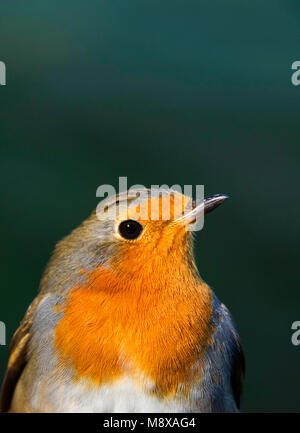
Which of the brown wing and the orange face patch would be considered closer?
the orange face patch

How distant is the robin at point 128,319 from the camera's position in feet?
6.88

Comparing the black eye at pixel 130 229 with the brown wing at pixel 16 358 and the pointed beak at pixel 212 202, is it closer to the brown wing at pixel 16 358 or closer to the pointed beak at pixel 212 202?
the pointed beak at pixel 212 202

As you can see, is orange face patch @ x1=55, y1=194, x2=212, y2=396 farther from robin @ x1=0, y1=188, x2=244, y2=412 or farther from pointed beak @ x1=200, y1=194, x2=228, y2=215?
pointed beak @ x1=200, y1=194, x2=228, y2=215

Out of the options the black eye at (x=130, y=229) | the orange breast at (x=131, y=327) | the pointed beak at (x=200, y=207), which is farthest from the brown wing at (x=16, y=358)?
the pointed beak at (x=200, y=207)

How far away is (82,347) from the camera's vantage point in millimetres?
2123

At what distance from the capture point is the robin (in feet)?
6.88

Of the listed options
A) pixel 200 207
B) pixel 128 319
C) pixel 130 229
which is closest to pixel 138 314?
pixel 128 319

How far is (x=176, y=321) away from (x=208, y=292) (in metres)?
0.21

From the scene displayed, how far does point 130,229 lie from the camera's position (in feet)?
6.84

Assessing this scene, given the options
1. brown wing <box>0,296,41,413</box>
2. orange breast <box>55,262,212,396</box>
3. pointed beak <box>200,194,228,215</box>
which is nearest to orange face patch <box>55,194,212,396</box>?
orange breast <box>55,262,212,396</box>

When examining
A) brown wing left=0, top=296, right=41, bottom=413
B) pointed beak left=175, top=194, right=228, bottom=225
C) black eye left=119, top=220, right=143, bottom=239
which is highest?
pointed beak left=175, top=194, right=228, bottom=225

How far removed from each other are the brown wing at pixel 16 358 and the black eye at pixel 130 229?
19.9 inches

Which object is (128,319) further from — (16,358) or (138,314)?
(16,358)

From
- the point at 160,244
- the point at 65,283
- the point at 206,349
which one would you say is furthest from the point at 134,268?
the point at 206,349
